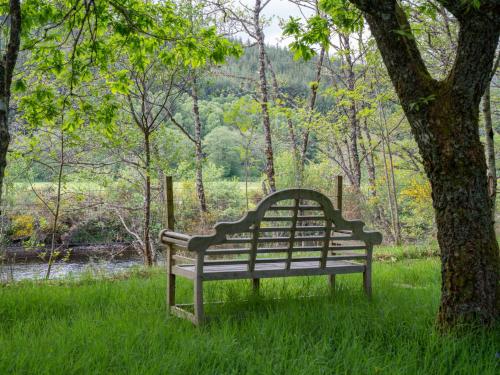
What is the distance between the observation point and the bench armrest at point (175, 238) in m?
4.06

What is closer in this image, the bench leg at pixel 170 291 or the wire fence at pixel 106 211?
the bench leg at pixel 170 291

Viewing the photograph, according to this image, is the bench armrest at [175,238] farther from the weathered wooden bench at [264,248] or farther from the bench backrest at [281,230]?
the bench backrest at [281,230]

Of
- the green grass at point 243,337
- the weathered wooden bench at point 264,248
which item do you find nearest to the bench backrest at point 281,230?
the weathered wooden bench at point 264,248

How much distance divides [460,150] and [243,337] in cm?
178

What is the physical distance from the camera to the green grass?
9.45 feet

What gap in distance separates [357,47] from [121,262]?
31.8 ft

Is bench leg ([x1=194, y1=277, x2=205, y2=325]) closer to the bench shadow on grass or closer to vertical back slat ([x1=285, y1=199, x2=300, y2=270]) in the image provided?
the bench shadow on grass

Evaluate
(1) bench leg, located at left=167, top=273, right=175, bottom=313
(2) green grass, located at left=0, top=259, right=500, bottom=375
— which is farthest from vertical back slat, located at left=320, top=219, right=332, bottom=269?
(1) bench leg, located at left=167, top=273, right=175, bottom=313

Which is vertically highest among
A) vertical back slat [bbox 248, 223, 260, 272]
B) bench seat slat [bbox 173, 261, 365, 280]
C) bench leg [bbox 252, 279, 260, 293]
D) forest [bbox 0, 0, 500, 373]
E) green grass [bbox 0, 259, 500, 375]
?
forest [bbox 0, 0, 500, 373]

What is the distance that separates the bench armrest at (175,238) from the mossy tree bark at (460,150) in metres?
1.78

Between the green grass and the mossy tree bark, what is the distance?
265mm

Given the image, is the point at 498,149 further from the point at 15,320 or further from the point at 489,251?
the point at 15,320

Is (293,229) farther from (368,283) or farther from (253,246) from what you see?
(368,283)

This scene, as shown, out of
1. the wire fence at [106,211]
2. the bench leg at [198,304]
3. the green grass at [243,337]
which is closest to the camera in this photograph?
the green grass at [243,337]
